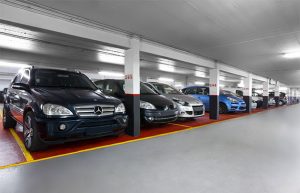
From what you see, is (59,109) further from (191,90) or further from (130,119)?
(191,90)

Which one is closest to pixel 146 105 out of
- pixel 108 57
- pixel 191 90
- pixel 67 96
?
pixel 67 96

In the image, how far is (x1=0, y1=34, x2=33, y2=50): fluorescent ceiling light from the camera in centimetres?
542

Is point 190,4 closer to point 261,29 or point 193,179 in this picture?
point 261,29

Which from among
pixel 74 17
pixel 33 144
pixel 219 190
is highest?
pixel 74 17

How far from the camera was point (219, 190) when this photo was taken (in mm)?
1873

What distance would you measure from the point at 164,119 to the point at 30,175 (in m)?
3.23

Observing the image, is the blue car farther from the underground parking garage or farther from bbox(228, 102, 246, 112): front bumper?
the underground parking garage

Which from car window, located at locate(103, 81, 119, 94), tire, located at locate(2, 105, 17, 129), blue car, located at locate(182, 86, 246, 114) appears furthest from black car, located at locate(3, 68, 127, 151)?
blue car, located at locate(182, 86, 246, 114)

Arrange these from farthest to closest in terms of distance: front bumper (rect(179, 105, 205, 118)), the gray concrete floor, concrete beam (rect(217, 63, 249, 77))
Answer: concrete beam (rect(217, 63, 249, 77)) < front bumper (rect(179, 105, 205, 118)) < the gray concrete floor

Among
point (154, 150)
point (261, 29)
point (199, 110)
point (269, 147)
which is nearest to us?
point (154, 150)

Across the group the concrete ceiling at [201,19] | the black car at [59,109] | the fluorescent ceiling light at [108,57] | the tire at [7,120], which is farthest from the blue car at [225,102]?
the tire at [7,120]

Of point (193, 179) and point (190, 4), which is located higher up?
point (190, 4)

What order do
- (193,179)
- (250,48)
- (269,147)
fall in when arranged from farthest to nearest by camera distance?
1. (250,48)
2. (269,147)
3. (193,179)

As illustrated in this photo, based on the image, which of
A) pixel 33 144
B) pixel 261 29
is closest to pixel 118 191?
pixel 33 144
